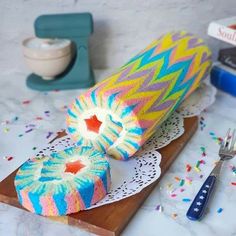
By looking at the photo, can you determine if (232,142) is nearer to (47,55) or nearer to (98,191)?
(98,191)

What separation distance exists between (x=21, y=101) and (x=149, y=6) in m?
0.32

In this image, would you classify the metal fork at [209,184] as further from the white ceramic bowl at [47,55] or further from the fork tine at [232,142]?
the white ceramic bowl at [47,55]

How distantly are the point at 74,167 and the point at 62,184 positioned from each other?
0.04 metres

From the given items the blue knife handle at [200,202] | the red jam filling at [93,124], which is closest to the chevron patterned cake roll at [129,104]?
the red jam filling at [93,124]

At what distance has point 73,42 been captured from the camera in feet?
2.65

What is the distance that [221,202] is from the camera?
0.52 m

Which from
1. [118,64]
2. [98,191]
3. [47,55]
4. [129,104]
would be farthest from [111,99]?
[118,64]

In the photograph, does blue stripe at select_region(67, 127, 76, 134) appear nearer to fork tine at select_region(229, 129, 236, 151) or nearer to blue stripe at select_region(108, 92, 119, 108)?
A: blue stripe at select_region(108, 92, 119, 108)

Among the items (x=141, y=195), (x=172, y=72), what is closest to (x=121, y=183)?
(x=141, y=195)

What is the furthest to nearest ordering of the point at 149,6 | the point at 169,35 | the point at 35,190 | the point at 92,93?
the point at 149,6 < the point at 169,35 < the point at 92,93 < the point at 35,190

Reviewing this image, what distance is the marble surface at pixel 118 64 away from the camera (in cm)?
49

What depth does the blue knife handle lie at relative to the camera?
0.48 m

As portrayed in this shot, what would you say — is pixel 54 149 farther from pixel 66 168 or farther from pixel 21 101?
A: pixel 21 101

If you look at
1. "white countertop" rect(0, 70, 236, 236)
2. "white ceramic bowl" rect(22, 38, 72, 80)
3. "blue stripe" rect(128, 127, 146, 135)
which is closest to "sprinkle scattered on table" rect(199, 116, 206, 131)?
"white countertop" rect(0, 70, 236, 236)
